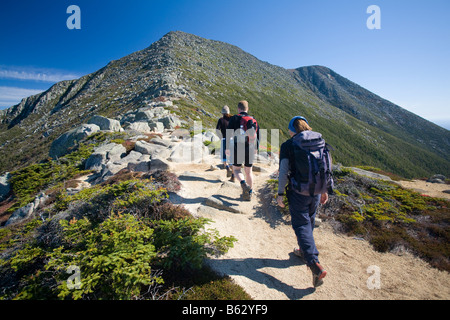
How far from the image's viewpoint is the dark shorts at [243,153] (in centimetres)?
590

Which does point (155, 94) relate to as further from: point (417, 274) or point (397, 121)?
point (397, 121)

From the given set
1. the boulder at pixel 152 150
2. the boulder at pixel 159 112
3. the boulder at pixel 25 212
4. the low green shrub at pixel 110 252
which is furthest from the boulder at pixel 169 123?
the low green shrub at pixel 110 252

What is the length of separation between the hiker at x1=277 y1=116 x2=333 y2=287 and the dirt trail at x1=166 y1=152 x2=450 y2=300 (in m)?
0.60

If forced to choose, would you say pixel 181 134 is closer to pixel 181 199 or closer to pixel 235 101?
pixel 181 199

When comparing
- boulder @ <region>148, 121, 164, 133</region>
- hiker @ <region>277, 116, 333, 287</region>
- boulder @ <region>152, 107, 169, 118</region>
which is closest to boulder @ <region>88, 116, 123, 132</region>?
boulder @ <region>148, 121, 164, 133</region>

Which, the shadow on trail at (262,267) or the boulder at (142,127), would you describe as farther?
the boulder at (142,127)

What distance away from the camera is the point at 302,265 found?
13.7 feet

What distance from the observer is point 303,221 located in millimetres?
3576

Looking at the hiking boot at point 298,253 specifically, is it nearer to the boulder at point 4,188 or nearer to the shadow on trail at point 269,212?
the shadow on trail at point 269,212

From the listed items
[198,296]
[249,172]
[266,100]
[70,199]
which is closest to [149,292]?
[198,296]

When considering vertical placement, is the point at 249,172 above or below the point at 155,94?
below

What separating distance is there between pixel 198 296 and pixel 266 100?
113 metres

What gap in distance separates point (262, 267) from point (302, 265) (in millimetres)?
915

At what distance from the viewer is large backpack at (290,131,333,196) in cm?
330
